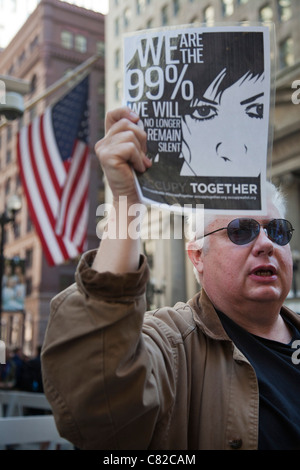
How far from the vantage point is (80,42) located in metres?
43.9

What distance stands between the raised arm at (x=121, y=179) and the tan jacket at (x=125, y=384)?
6cm

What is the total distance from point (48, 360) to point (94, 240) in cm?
4098

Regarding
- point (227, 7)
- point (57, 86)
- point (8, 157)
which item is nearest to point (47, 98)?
point (8, 157)

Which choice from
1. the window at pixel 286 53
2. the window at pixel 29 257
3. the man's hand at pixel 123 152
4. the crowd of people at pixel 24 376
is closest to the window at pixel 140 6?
the window at pixel 286 53

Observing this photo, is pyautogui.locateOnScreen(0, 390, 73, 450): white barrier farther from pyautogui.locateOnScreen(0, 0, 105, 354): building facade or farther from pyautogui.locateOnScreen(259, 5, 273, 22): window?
pyautogui.locateOnScreen(0, 0, 105, 354): building facade

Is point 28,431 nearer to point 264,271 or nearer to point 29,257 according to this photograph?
point 264,271

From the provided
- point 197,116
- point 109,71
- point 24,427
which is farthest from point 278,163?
point 197,116

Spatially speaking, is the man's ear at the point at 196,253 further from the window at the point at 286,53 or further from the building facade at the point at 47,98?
the building facade at the point at 47,98

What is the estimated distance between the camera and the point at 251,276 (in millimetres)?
2168

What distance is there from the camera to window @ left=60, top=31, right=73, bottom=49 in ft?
144

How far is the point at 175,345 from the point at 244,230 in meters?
0.62

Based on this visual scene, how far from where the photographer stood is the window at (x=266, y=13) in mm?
26703

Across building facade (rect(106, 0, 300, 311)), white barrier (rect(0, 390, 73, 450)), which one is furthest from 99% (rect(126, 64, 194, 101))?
building facade (rect(106, 0, 300, 311))

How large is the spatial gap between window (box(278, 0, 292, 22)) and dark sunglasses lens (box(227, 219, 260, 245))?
27.0 m
